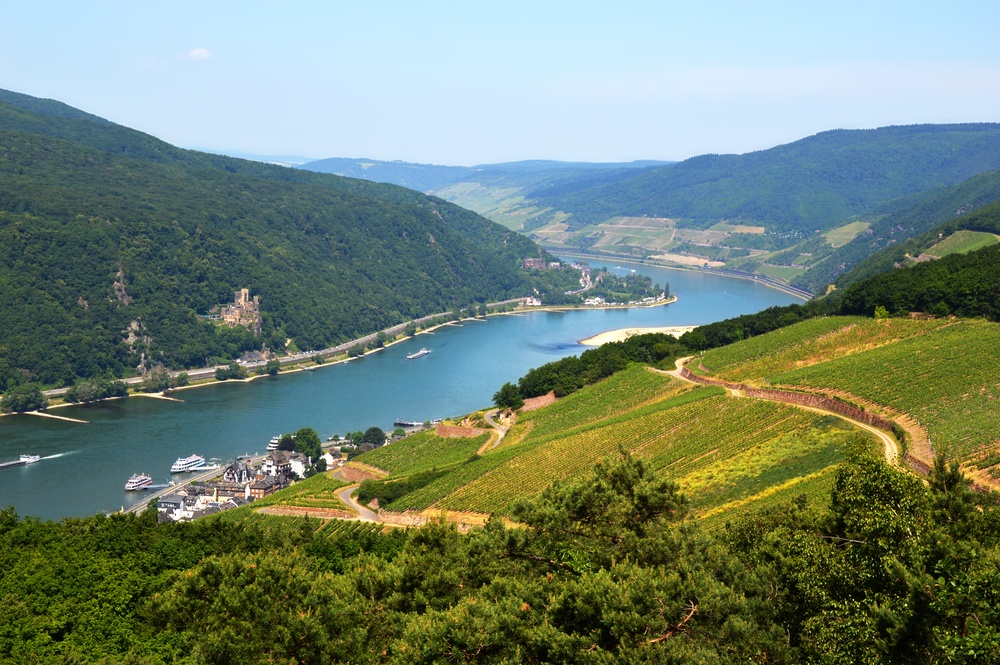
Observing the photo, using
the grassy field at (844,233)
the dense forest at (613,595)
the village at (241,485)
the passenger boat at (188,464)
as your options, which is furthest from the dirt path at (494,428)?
the grassy field at (844,233)

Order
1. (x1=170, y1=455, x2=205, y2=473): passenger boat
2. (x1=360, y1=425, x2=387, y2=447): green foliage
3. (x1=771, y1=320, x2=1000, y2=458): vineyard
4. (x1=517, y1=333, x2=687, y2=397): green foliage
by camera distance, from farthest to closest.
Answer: (x1=360, y1=425, x2=387, y2=447): green foliage < (x1=170, y1=455, x2=205, y2=473): passenger boat < (x1=517, y1=333, x2=687, y2=397): green foliage < (x1=771, y1=320, x2=1000, y2=458): vineyard

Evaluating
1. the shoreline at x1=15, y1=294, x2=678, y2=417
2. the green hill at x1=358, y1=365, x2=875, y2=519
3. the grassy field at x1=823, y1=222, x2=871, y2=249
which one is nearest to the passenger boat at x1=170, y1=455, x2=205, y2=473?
the green hill at x1=358, y1=365, x2=875, y2=519

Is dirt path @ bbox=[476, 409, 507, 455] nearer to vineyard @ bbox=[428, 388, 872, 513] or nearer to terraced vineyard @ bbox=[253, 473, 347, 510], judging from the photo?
vineyard @ bbox=[428, 388, 872, 513]

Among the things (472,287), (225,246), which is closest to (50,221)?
(225,246)

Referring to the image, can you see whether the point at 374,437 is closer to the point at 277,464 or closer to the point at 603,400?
the point at 277,464

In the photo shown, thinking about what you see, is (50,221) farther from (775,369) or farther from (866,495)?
(866,495)

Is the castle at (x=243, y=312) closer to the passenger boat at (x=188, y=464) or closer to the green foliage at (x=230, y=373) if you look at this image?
the green foliage at (x=230, y=373)
